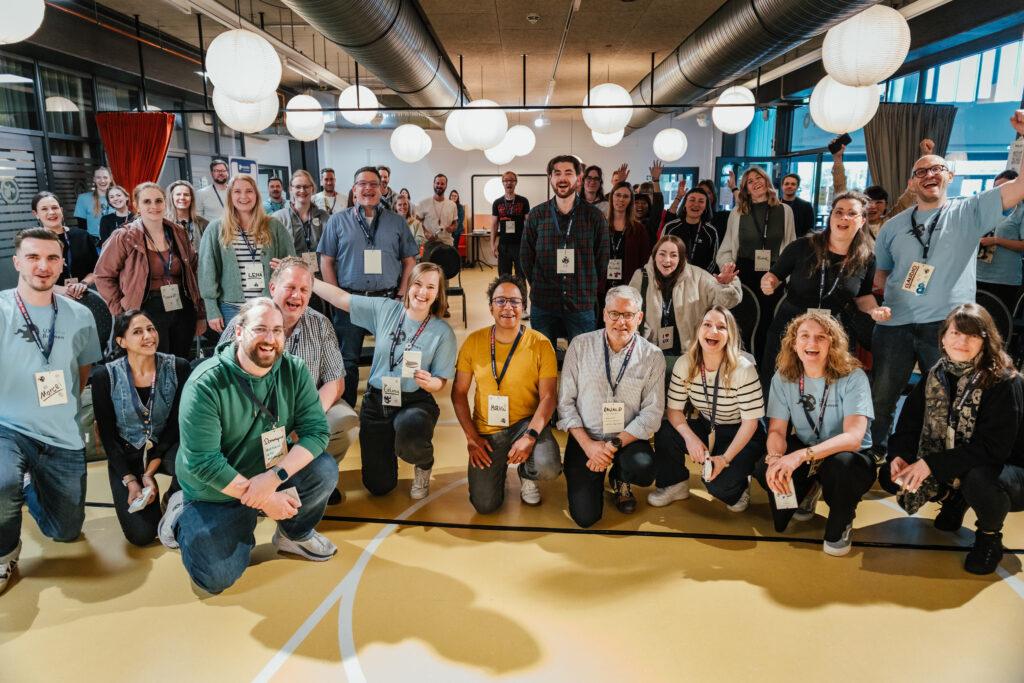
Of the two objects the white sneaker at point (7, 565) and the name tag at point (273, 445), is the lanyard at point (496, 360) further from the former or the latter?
the white sneaker at point (7, 565)

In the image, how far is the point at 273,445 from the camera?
248 cm

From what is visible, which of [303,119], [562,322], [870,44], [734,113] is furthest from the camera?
[303,119]

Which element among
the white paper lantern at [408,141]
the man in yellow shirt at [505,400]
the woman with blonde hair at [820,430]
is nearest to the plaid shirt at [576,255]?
the man in yellow shirt at [505,400]

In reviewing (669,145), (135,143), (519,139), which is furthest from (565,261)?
(135,143)

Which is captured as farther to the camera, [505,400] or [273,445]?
[505,400]

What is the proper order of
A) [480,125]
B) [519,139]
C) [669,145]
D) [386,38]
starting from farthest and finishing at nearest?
[519,139] → [669,145] → [480,125] → [386,38]

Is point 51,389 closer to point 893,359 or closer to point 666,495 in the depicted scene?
point 666,495

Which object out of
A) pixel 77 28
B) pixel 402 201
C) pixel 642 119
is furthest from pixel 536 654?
pixel 642 119

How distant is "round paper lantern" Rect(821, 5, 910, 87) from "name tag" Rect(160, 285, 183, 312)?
3.89 meters

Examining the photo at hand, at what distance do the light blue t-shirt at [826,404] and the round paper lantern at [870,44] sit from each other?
1.75 metres

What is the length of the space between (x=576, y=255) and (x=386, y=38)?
2149 mm

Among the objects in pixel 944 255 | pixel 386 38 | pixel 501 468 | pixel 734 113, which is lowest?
pixel 501 468

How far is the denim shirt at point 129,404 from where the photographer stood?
2.81 metres

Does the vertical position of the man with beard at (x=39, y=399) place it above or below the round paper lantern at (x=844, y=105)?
below
